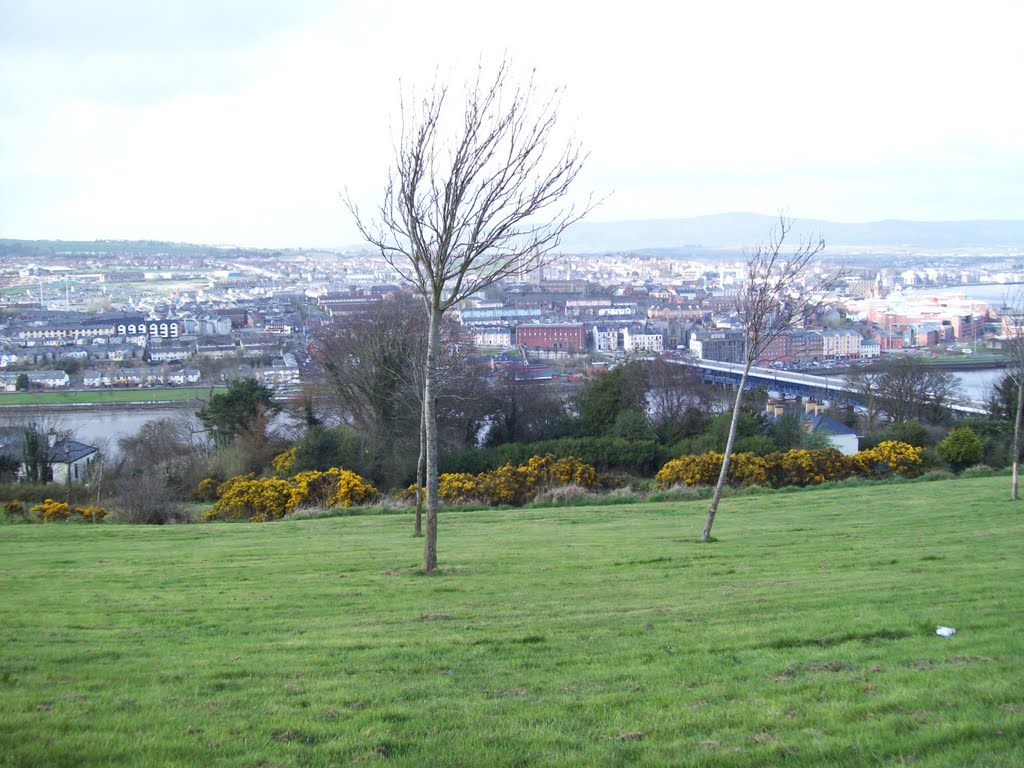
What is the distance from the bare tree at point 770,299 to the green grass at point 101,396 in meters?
43.0

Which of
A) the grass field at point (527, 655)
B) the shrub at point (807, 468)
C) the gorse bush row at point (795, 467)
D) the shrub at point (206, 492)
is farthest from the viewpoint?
the shrub at point (206, 492)

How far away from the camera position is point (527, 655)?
22.6 feet

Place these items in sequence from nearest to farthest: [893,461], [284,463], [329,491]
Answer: [329,491] < [893,461] < [284,463]

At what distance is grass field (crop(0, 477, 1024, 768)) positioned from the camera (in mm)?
4852

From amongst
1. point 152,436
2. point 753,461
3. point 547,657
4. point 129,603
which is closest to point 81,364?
point 152,436

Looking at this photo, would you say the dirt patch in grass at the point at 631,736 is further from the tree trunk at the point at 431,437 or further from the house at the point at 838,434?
the house at the point at 838,434

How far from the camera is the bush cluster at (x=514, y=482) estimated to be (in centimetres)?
2339

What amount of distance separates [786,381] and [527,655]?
48645mm

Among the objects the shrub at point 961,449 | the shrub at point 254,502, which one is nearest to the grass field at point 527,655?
the shrub at point 254,502

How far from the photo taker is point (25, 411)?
154 ft

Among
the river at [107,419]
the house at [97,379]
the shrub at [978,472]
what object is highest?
the shrub at [978,472]

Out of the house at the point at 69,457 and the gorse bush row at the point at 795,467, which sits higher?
the gorse bush row at the point at 795,467

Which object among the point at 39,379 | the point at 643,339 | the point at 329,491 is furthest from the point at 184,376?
the point at 329,491

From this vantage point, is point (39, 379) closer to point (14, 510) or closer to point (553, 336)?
point (14, 510)
